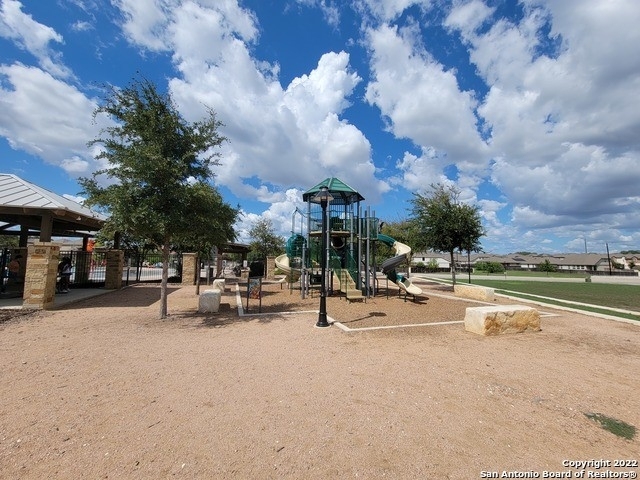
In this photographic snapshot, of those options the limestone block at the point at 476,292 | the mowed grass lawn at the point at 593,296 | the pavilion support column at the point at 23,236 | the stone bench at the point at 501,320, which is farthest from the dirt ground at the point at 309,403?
the pavilion support column at the point at 23,236

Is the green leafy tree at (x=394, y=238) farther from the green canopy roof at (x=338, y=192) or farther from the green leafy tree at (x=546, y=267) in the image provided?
the green leafy tree at (x=546, y=267)

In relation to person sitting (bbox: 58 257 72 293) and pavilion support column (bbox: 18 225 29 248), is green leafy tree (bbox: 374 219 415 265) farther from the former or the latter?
pavilion support column (bbox: 18 225 29 248)

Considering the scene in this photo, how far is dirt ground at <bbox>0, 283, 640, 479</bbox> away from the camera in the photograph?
2.75m

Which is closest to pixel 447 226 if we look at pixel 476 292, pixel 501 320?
pixel 476 292

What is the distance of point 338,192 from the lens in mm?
15516

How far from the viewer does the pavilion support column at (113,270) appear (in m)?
16.8

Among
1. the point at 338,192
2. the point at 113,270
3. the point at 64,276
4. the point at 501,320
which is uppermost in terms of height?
the point at 338,192

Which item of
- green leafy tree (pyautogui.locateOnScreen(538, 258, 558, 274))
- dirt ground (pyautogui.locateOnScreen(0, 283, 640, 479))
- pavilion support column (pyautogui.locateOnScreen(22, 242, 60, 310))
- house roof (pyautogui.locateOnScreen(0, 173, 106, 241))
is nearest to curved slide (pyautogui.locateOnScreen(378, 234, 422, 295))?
dirt ground (pyautogui.locateOnScreen(0, 283, 640, 479))

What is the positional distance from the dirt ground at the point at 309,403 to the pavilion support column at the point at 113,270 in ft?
33.0

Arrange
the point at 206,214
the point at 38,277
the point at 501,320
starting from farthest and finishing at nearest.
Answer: the point at 38,277 → the point at 206,214 → the point at 501,320

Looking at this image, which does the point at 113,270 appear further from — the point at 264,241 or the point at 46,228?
the point at 264,241

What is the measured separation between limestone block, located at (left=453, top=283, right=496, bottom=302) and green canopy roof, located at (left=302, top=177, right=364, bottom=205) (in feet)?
23.3

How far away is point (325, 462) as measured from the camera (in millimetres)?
2754

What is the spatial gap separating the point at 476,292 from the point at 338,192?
8408mm
